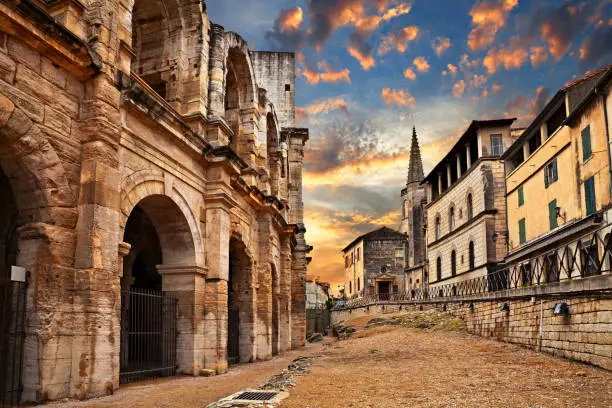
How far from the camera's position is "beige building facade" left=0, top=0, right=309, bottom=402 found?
7.46 meters

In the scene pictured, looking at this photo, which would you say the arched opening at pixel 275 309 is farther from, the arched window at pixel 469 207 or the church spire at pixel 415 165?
the church spire at pixel 415 165

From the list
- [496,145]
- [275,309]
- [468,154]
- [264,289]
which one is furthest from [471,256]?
[264,289]

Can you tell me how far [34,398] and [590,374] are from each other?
9086 millimetres

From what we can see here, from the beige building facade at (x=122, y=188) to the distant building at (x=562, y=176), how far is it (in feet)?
30.3

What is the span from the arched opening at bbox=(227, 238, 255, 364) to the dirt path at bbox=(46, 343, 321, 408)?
307cm

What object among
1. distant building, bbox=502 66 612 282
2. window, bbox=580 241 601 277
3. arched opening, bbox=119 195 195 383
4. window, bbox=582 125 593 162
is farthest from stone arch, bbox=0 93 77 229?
window, bbox=582 125 593 162

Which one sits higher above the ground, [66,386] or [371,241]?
[371,241]

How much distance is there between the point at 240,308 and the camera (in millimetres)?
15922

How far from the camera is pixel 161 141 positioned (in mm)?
10906

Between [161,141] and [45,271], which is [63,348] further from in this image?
[161,141]

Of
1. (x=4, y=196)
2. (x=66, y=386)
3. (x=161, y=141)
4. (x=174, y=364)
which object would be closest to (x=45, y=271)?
(x=66, y=386)

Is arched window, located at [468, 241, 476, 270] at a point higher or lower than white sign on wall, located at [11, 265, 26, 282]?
higher

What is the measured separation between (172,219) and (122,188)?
2550 millimetres

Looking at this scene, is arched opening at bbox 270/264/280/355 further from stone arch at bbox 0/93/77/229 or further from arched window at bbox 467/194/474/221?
arched window at bbox 467/194/474/221
